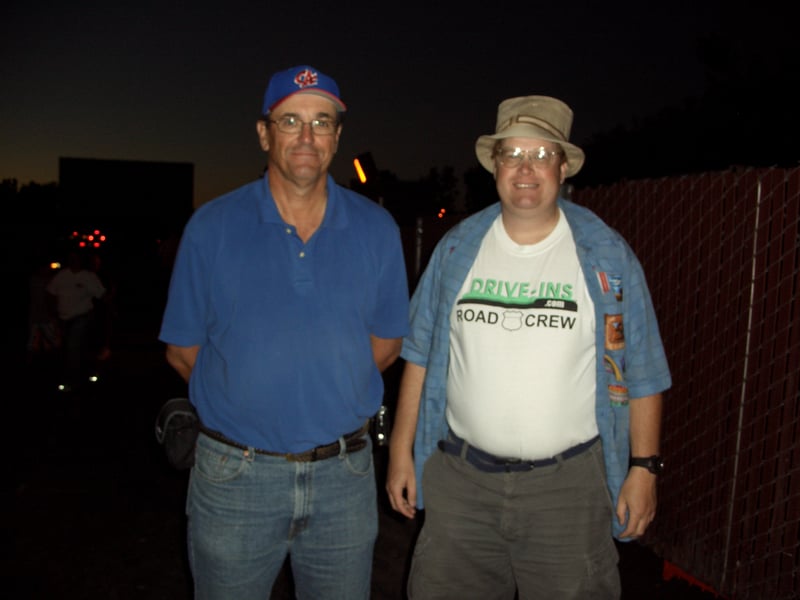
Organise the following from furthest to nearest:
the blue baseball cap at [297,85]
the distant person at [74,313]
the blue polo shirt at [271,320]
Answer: the distant person at [74,313]
the blue baseball cap at [297,85]
the blue polo shirt at [271,320]

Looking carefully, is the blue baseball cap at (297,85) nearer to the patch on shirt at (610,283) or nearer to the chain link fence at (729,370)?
the patch on shirt at (610,283)

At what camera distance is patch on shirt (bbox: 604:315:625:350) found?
8.98 ft

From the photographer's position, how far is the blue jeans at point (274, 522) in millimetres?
2500

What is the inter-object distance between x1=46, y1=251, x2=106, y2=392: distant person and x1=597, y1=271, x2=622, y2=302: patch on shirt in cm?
848

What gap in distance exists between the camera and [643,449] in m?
2.81

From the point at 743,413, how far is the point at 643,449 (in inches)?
62.7

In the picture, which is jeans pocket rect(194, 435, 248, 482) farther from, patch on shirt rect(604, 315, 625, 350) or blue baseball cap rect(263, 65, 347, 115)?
patch on shirt rect(604, 315, 625, 350)

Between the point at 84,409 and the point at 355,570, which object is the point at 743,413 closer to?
the point at 355,570

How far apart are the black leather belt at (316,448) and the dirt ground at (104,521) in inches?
75.4

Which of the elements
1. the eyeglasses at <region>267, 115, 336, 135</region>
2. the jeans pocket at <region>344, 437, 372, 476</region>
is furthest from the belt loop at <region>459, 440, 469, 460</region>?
the eyeglasses at <region>267, 115, 336, 135</region>

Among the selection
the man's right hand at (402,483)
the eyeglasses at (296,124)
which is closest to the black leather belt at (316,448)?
the man's right hand at (402,483)

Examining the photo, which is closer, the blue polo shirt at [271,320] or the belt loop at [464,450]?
the blue polo shirt at [271,320]

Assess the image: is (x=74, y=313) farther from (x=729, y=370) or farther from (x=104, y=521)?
(x=729, y=370)

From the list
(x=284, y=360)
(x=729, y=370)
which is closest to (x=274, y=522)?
(x=284, y=360)
